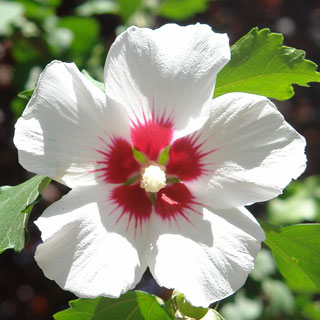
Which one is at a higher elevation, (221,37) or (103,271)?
(221,37)

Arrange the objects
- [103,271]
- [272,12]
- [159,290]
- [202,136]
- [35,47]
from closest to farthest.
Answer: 1. [103,271]
2. [202,136]
3. [159,290]
4. [35,47]
5. [272,12]

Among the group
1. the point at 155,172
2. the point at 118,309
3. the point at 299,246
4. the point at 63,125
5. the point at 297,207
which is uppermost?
the point at 63,125

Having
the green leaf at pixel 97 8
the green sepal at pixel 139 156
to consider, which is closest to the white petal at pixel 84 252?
the green sepal at pixel 139 156

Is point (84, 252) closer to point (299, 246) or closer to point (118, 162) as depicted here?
point (118, 162)

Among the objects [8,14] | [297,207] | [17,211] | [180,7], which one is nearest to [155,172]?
[17,211]

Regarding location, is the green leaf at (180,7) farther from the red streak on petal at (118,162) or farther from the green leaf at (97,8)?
the red streak on petal at (118,162)

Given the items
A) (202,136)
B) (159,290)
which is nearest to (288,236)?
(202,136)

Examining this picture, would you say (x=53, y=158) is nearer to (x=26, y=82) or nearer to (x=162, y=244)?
(x=162, y=244)
